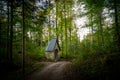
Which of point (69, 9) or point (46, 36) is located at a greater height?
point (69, 9)

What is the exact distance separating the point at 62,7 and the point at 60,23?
4035 millimetres

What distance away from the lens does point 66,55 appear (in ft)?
108

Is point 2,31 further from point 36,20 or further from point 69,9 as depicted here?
point 69,9

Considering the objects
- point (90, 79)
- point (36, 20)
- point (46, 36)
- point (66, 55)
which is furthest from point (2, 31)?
point (46, 36)

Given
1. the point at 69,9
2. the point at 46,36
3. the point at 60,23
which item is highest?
the point at 69,9

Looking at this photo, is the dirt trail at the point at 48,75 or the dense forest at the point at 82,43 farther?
the dirt trail at the point at 48,75

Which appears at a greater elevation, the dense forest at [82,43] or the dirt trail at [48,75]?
the dense forest at [82,43]

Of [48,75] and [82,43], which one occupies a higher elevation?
[82,43]

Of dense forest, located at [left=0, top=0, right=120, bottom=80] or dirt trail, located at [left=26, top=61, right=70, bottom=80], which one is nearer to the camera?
dense forest, located at [left=0, top=0, right=120, bottom=80]

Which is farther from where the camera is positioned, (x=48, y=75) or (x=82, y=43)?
(x=82, y=43)

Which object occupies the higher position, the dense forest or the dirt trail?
the dense forest

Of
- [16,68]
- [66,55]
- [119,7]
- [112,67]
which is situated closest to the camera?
[112,67]

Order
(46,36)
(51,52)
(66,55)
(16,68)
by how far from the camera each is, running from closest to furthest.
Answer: (16,68) < (51,52) < (66,55) < (46,36)

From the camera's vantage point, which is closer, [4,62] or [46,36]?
[4,62]
